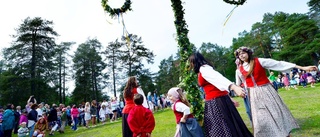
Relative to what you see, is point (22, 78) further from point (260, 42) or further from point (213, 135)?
point (260, 42)

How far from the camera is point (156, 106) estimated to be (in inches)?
955

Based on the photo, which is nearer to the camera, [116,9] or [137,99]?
[137,99]

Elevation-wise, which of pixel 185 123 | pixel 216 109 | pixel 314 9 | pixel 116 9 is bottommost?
pixel 185 123

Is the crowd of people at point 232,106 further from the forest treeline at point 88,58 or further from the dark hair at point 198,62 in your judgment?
the forest treeline at point 88,58

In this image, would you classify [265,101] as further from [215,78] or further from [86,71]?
[86,71]

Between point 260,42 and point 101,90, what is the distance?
40.7m

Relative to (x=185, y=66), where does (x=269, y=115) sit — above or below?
below

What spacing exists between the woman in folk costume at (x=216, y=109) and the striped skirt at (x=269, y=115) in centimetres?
36

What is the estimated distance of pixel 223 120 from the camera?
370 cm

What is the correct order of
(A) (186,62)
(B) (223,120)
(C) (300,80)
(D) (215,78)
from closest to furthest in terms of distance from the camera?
(D) (215,78) < (B) (223,120) < (A) (186,62) < (C) (300,80)

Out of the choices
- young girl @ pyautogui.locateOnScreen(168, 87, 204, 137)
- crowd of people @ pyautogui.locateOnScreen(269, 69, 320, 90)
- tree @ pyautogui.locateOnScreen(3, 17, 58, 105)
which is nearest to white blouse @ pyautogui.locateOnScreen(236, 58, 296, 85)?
young girl @ pyautogui.locateOnScreen(168, 87, 204, 137)

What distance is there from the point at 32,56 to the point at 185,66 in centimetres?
3087

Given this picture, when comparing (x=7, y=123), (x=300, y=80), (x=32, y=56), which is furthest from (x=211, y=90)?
(x=32, y=56)

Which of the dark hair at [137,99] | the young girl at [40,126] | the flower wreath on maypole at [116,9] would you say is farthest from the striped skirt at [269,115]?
the young girl at [40,126]
